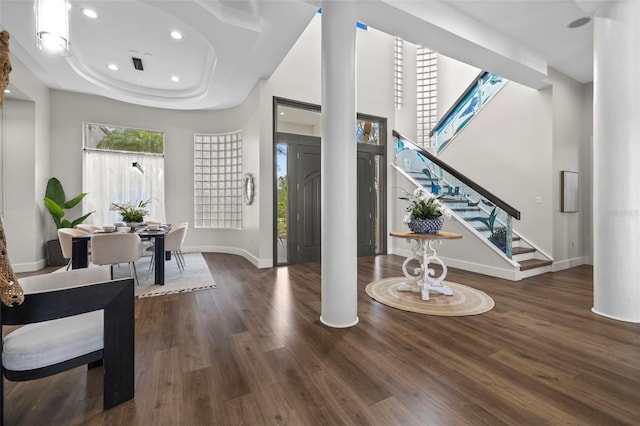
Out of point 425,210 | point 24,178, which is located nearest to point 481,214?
point 425,210

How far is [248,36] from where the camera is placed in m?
3.66

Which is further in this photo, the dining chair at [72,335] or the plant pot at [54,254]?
the plant pot at [54,254]

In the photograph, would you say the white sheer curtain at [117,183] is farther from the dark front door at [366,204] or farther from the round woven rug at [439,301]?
the round woven rug at [439,301]

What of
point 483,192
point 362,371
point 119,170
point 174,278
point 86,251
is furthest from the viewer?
point 119,170

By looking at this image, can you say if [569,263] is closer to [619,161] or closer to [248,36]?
[619,161]

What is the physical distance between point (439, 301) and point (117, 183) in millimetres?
6693

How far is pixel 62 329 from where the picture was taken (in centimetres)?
156

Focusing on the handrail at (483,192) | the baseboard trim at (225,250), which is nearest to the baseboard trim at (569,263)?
the handrail at (483,192)

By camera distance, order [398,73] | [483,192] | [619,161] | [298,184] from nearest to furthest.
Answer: [619,161] < [483,192] < [298,184] < [398,73]

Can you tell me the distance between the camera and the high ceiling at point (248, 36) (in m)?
3.25

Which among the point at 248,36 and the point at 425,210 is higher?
the point at 248,36

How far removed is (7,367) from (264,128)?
4.29 meters

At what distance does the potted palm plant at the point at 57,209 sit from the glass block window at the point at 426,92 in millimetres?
7699

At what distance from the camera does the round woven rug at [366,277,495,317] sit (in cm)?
297
